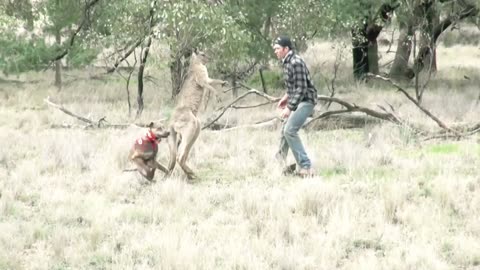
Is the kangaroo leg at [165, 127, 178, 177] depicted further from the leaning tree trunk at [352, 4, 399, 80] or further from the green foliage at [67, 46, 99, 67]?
the leaning tree trunk at [352, 4, 399, 80]

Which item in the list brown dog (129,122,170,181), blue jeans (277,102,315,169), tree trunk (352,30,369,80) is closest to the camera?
brown dog (129,122,170,181)

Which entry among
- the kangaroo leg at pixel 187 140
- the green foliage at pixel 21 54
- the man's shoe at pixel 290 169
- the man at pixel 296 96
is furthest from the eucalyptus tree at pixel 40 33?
the man's shoe at pixel 290 169

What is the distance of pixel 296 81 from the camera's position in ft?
30.7

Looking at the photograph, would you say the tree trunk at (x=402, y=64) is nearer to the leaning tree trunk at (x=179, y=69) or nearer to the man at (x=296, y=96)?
the leaning tree trunk at (x=179, y=69)

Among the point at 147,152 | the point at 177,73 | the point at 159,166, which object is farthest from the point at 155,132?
the point at 177,73

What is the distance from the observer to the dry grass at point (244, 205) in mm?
6246

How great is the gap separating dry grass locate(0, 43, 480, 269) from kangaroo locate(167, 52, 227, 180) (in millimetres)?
264

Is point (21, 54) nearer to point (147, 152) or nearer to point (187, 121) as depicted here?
point (187, 121)

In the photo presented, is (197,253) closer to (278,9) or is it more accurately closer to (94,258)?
(94,258)

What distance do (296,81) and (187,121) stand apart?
148cm

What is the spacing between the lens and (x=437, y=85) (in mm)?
22203

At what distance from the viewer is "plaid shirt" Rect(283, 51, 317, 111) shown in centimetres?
934

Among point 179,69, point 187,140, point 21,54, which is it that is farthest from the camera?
point 21,54

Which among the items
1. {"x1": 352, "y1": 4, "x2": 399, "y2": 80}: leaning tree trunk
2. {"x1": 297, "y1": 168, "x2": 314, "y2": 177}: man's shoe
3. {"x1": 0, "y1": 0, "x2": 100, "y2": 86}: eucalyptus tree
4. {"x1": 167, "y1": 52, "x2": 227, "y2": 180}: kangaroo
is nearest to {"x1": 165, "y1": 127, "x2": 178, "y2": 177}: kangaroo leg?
{"x1": 167, "y1": 52, "x2": 227, "y2": 180}: kangaroo
